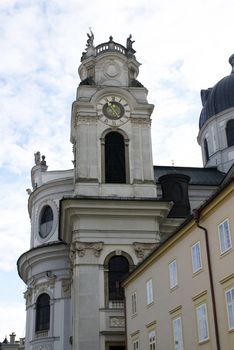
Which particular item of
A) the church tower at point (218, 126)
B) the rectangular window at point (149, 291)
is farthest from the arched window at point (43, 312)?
the church tower at point (218, 126)

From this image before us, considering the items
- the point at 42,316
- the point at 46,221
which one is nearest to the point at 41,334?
the point at 42,316

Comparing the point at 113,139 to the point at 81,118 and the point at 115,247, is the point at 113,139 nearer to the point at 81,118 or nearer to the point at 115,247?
the point at 81,118

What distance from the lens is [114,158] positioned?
3828cm

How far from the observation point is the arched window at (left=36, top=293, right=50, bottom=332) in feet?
127

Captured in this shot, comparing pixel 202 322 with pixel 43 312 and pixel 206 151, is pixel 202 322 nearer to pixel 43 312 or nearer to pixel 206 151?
pixel 43 312

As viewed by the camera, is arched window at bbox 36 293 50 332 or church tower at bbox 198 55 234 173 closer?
arched window at bbox 36 293 50 332

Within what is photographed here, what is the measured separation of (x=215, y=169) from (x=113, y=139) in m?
14.8

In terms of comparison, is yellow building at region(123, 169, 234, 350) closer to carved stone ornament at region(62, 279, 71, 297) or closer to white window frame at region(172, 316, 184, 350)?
white window frame at region(172, 316, 184, 350)

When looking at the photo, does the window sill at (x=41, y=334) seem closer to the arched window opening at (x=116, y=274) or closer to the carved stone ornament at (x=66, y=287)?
the carved stone ornament at (x=66, y=287)

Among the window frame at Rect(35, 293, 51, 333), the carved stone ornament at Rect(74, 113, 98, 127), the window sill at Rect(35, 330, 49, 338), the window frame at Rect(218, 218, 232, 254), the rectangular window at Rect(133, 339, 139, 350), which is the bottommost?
the rectangular window at Rect(133, 339, 139, 350)

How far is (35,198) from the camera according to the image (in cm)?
4444

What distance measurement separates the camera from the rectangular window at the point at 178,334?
22.1 metres

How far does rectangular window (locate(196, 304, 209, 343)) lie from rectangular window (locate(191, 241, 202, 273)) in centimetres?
147

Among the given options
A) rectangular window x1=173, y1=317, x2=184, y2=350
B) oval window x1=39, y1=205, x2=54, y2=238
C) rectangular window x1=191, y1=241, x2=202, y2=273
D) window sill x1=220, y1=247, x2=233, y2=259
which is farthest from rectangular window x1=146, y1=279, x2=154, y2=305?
oval window x1=39, y1=205, x2=54, y2=238
